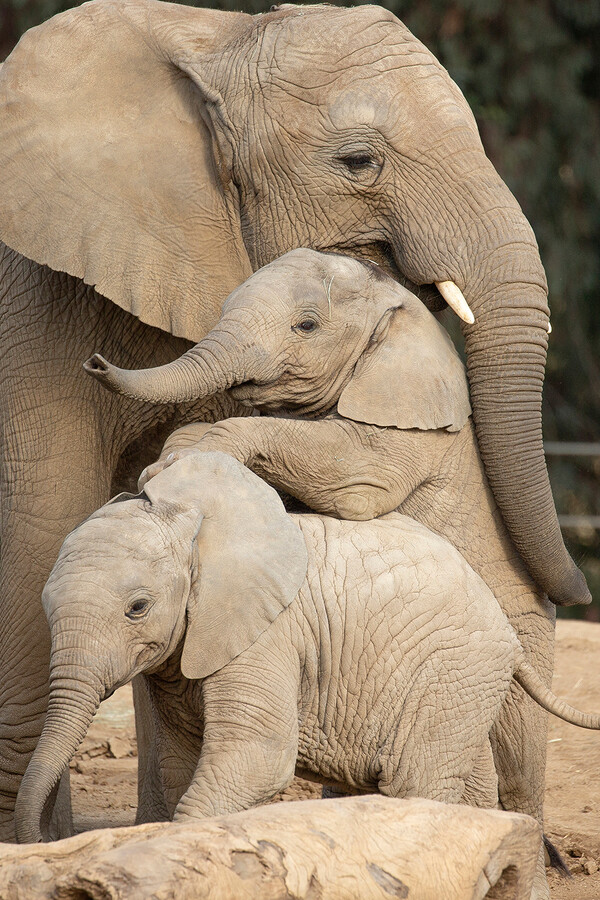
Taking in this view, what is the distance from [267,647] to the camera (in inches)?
131

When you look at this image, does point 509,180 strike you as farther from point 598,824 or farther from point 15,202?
point 15,202

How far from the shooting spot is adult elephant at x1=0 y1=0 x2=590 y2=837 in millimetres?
3918

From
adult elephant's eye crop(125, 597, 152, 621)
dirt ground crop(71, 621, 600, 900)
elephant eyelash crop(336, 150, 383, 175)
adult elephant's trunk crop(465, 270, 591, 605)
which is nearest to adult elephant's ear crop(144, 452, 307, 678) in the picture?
adult elephant's eye crop(125, 597, 152, 621)

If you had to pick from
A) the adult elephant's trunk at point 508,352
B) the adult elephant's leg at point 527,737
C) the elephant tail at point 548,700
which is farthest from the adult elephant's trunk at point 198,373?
the adult elephant's leg at point 527,737

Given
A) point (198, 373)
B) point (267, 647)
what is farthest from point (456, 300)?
point (267, 647)

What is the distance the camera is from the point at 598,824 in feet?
17.4

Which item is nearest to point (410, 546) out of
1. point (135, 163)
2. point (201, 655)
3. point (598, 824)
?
point (201, 655)

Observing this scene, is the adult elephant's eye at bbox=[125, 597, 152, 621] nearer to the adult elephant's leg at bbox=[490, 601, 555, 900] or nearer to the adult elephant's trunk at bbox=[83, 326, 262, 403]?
the adult elephant's trunk at bbox=[83, 326, 262, 403]

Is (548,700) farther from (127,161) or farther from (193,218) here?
(127,161)

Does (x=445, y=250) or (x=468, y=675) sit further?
(x=445, y=250)

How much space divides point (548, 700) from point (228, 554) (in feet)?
3.18

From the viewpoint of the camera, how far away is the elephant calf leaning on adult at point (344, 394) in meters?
3.62

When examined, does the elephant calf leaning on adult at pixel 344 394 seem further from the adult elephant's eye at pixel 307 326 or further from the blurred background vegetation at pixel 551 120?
the blurred background vegetation at pixel 551 120

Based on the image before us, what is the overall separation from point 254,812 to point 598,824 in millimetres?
2753
